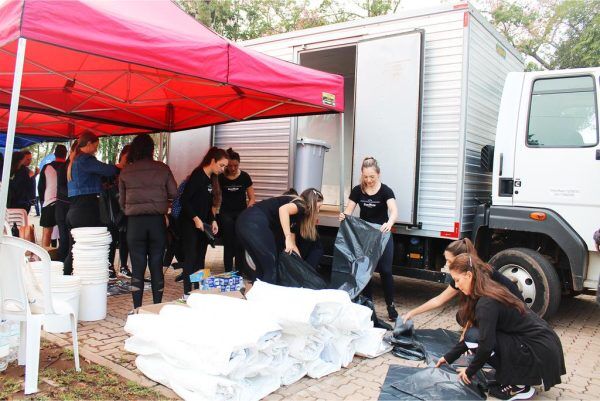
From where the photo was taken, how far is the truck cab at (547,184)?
422 cm

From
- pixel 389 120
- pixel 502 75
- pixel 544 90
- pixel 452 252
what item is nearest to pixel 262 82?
pixel 389 120

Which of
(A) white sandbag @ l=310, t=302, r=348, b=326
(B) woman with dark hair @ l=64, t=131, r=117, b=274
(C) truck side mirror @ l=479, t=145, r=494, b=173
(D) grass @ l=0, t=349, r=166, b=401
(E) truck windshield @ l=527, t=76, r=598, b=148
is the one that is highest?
(E) truck windshield @ l=527, t=76, r=598, b=148

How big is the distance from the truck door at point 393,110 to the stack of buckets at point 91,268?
2.70m

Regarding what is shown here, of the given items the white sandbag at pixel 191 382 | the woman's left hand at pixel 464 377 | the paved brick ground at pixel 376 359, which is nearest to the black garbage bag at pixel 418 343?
the paved brick ground at pixel 376 359

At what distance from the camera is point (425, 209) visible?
4875mm

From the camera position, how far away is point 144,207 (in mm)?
4141

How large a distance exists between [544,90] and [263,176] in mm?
3318

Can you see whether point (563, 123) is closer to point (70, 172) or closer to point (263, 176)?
point (263, 176)

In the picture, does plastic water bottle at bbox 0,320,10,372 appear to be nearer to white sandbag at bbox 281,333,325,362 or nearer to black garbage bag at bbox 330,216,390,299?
white sandbag at bbox 281,333,325,362

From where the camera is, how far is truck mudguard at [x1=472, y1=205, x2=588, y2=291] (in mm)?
4211

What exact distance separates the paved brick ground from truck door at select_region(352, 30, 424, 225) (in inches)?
56.0

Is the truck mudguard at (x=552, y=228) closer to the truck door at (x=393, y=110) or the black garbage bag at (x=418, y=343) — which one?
the truck door at (x=393, y=110)

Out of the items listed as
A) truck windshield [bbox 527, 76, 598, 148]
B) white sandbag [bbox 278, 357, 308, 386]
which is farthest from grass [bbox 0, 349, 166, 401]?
truck windshield [bbox 527, 76, 598, 148]

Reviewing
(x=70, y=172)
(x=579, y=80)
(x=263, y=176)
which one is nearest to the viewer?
(x=579, y=80)
